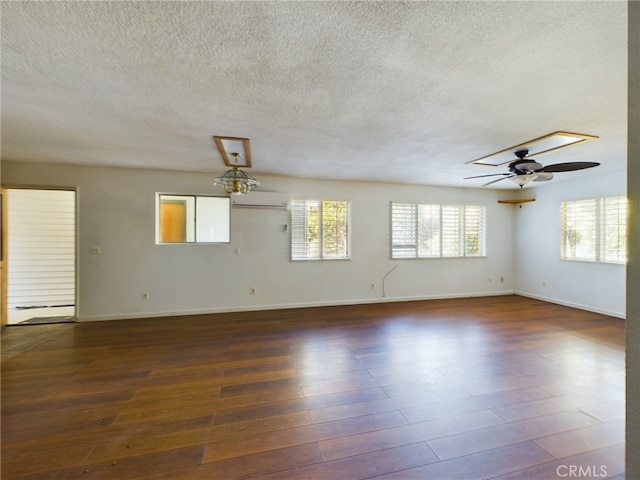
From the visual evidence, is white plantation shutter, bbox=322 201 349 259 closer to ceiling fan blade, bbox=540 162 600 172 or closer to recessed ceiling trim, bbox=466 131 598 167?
recessed ceiling trim, bbox=466 131 598 167

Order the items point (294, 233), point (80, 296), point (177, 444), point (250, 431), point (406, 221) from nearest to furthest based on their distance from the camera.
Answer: point (177, 444), point (250, 431), point (80, 296), point (294, 233), point (406, 221)

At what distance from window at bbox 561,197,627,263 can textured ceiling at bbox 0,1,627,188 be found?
219 centimetres

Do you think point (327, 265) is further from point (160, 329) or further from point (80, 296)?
point (80, 296)

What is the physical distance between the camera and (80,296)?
424cm

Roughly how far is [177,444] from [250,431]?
47cm

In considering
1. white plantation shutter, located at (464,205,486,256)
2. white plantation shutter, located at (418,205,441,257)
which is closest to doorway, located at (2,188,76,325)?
white plantation shutter, located at (418,205,441,257)

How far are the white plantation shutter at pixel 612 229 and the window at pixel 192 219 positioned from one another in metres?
6.83

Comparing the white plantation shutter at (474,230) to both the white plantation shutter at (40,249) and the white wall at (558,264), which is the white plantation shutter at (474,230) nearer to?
the white wall at (558,264)

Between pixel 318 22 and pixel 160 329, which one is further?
pixel 160 329

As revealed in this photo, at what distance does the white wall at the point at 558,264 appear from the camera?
15.0 feet

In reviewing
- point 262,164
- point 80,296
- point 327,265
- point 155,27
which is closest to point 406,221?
point 327,265

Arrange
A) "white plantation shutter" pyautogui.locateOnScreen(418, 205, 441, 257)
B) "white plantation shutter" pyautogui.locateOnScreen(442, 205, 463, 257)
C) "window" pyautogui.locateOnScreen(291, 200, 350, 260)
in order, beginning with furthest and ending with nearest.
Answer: "white plantation shutter" pyautogui.locateOnScreen(442, 205, 463, 257) < "white plantation shutter" pyautogui.locateOnScreen(418, 205, 441, 257) < "window" pyautogui.locateOnScreen(291, 200, 350, 260)

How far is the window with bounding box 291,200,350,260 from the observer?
5.18 metres

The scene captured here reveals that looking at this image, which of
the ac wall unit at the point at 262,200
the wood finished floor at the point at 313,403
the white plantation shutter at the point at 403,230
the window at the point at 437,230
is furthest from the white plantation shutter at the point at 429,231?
the ac wall unit at the point at 262,200
